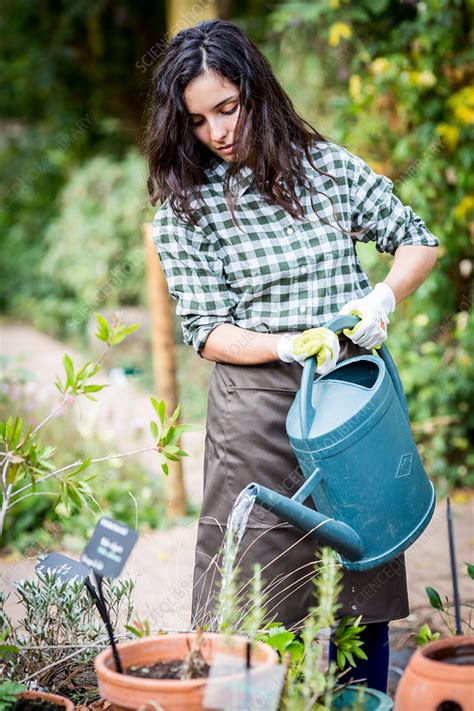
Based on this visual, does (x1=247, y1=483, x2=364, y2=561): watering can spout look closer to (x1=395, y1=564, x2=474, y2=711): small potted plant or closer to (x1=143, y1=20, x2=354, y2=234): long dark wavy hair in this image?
(x1=395, y1=564, x2=474, y2=711): small potted plant

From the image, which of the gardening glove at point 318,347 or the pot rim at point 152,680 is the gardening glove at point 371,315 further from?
the pot rim at point 152,680

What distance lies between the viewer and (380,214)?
214 centimetres

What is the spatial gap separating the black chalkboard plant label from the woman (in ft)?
2.05

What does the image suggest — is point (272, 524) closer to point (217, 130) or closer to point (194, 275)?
point (194, 275)

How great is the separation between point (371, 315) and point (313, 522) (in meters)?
0.48

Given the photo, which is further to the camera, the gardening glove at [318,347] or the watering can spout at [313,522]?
the gardening glove at [318,347]

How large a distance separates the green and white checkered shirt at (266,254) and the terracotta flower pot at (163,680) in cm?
76

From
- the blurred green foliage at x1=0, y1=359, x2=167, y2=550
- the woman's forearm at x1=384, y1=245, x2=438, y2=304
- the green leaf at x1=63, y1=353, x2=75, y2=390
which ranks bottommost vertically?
the blurred green foliage at x1=0, y1=359, x2=167, y2=550

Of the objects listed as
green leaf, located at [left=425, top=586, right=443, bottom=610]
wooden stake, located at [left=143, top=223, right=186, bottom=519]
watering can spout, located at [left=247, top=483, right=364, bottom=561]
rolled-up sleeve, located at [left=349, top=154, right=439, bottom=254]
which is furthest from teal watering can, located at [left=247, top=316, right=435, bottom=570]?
wooden stake, located at [left=143, top=223, right=186, bottom=519]

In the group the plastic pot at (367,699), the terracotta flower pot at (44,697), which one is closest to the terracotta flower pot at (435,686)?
the plastic pot at (367,699)

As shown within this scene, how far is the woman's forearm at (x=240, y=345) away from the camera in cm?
199

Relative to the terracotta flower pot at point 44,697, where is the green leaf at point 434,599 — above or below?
above

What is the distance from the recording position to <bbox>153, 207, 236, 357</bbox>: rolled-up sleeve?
2.07 meters

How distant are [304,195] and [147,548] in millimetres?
2636
